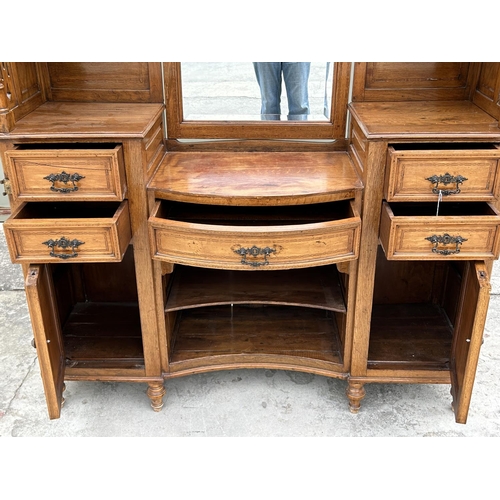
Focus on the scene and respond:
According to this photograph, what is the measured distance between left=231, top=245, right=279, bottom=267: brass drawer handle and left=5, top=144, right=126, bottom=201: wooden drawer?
380 millimetres

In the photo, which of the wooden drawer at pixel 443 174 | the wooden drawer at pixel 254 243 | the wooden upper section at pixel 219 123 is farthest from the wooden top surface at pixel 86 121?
the wooden drawer at pixel 443 174

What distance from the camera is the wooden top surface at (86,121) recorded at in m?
1.54

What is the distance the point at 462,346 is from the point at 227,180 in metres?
0.94

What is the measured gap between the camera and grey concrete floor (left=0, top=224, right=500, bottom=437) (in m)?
1.84

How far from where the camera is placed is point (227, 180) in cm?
169

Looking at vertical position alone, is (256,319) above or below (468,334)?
below

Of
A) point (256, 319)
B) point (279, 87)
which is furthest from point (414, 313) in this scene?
point (279, 87)

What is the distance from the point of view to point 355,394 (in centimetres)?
190

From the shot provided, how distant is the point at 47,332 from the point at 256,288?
2.40ft

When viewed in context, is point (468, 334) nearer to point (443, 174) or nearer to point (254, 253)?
point (443, 174)

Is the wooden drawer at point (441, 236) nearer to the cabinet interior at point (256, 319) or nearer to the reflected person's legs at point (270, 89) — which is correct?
the cabinet interior at point (256, 319)

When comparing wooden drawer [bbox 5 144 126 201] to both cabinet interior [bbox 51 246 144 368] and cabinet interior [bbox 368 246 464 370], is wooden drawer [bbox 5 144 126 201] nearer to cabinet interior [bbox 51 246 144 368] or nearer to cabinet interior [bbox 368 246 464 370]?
cabinet interior [bbox 51 246 144 368]

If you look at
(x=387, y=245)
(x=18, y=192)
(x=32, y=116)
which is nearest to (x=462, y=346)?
(x=387, y=245)

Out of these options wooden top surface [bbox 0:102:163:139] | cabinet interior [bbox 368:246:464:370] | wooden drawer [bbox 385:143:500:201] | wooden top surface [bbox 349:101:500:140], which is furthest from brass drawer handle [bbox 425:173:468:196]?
wooden top surface [bbox 0:102:163:139]
